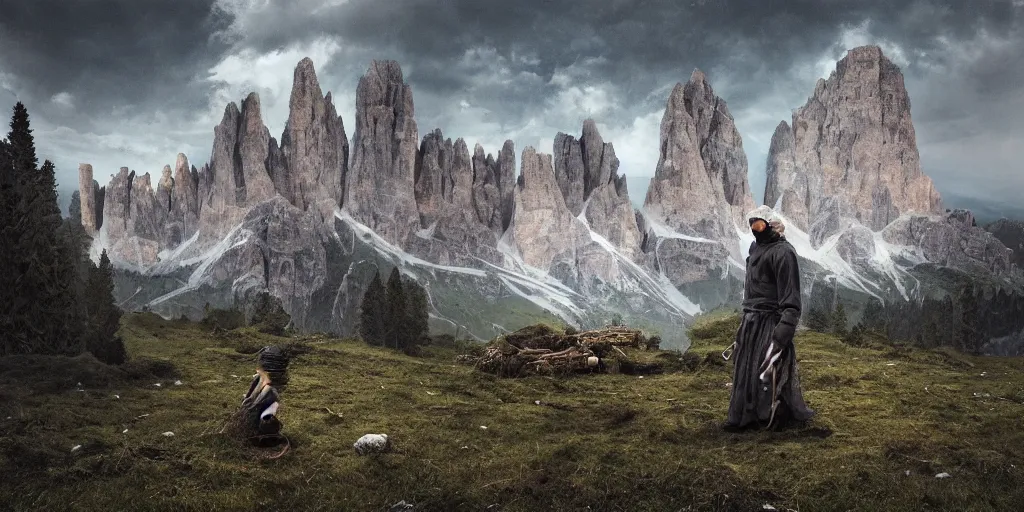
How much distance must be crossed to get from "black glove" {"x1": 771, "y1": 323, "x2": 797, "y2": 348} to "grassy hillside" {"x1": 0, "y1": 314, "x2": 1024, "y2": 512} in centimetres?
153

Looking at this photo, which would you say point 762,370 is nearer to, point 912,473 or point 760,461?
point 760,461

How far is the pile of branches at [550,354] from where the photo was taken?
20969 millimetres

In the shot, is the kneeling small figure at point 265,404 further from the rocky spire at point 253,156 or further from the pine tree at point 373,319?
the rocky spire at point 253,156

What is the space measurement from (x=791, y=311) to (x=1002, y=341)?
140254 millimetres

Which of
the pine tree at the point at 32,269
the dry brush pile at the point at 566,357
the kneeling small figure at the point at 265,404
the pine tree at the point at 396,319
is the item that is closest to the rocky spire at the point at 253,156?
the pine tree at the point at 396,319

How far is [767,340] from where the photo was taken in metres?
11.7

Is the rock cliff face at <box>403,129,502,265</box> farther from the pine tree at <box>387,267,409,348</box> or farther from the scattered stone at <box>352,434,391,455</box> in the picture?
the scattered stone at <box>352,434,391,455</box>

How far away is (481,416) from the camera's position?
13312mm

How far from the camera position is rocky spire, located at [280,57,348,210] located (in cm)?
16838

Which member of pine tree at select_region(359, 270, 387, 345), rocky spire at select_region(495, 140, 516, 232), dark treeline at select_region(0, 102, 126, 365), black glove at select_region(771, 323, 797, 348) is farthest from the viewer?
rocky spire at select_region(495, 140, 516, 232)

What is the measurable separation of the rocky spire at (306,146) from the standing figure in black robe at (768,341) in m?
169

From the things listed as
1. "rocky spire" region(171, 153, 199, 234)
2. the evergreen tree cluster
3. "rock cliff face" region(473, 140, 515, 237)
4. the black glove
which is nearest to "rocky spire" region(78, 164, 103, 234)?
"rocky spire" region(171, 153, 199, 234)

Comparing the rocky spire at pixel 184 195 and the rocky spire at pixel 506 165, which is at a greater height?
the rocky spire at pixel 506 165

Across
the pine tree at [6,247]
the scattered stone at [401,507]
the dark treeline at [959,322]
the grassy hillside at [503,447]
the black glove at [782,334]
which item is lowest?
the dark treeline at [959,322]
